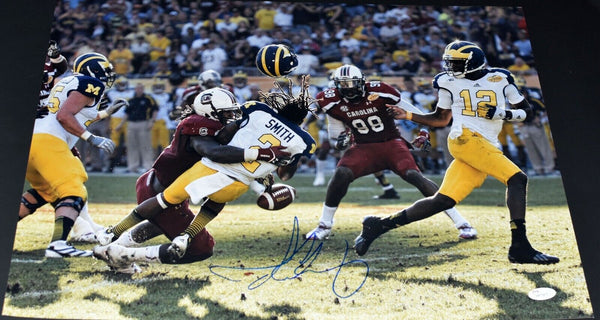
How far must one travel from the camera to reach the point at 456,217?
5883mm

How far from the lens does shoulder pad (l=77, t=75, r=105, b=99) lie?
5.72 metres

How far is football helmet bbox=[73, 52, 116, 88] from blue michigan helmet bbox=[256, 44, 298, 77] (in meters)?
1.35

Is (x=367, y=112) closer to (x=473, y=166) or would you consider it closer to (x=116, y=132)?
(x=473, y=166)

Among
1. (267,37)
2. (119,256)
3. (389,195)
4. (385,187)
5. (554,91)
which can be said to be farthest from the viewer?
(267,37)

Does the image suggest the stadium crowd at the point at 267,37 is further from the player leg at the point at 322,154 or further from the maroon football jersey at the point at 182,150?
the maroon football jersey at the point at 182,150

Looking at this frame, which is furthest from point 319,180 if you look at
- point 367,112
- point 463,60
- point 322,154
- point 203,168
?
point 203,168

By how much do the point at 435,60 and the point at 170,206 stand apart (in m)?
3.83

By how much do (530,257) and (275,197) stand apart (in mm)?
2128

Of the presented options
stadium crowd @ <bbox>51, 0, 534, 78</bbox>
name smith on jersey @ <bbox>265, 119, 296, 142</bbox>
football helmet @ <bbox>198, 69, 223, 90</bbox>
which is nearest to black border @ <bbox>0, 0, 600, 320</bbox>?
stadium crowd @ <bbox>51, 0, 534, 78</bbox>

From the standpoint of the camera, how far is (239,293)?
199 inches

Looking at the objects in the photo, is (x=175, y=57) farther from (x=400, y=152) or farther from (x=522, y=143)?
(x=522, y=143)

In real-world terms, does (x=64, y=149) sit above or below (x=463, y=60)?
below

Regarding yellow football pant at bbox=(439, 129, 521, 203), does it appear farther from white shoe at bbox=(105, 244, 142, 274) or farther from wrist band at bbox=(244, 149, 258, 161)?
white shoe at bbox=(105, 244, 142, 274)

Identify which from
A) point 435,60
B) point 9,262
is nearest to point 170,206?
point 9,262
